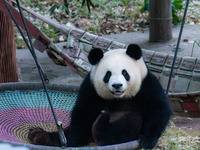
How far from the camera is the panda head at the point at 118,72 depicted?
1.74 meters

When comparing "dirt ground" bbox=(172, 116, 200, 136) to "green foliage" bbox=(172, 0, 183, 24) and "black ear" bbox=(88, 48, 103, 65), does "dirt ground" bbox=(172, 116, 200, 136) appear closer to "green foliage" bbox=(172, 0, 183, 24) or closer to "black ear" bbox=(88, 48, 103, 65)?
"black ear" bbox=(88, 48, 103, 65)

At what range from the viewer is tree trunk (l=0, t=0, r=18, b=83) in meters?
2.90

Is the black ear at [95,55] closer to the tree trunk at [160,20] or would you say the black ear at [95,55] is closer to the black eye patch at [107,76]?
the black eye patch at [107,76]

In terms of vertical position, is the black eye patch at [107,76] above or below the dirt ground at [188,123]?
above

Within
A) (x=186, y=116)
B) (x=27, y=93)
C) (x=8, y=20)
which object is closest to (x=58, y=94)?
(x=27, y=93)

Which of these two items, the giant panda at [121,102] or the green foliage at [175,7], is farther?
the green foliage at [175,7]

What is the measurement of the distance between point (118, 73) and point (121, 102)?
0.91ft

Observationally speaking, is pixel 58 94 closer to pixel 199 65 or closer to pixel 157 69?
pixel 157 69

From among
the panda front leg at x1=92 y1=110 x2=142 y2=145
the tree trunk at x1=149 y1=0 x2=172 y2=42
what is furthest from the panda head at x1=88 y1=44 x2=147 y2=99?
the tree trunk at x1=149 y1=0 x2=172 y2=42

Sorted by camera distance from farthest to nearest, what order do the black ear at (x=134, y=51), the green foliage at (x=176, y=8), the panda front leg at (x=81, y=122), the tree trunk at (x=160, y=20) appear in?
the green foliage at (x=176, y=8), the tree trunk at (x=160, y=20), the panda front leg at (x=81, y=122), the black ear at (x=134, y=51)

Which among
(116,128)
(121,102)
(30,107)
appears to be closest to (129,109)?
(121,102)

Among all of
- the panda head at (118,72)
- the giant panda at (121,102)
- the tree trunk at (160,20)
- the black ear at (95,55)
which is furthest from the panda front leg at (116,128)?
the tree trunk at (160,20)

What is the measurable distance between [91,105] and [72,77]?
219 cm

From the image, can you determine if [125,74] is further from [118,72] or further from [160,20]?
[160,20]
